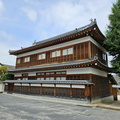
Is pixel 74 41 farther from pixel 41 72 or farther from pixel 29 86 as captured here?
pixel 29 86

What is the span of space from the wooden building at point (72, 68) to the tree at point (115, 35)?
1.28 m

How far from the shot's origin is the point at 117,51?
11.0 metres

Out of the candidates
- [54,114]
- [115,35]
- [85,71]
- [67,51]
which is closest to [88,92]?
[85,71]

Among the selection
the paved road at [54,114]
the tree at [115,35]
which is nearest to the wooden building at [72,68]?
the tree at [115,35]

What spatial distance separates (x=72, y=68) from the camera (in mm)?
12445

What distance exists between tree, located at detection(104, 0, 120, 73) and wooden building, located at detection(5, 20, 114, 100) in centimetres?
128

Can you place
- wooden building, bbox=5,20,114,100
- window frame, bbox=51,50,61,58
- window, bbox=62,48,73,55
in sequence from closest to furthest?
wooden building, bbox=5,20,114,100 → window, bbox=62,48,73,55 → window frame, bbox=51,50,61,58

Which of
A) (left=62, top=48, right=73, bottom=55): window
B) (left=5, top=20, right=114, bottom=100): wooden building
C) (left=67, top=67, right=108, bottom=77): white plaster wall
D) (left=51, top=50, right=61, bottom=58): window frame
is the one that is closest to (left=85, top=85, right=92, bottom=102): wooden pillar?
(left=5, top=20, right=114, bottom=100): wooden building

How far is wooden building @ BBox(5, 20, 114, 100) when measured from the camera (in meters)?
11.0

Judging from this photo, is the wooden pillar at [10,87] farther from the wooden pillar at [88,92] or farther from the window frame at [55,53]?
the wooden pillar at [88,92]

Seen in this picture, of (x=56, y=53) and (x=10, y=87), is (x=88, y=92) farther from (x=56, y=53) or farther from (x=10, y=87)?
(x=10, y=87)

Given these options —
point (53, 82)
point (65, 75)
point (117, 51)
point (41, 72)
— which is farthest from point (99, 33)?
point (41, 72)

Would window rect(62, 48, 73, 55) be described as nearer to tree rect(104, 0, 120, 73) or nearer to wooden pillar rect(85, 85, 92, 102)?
tree rect(104, 0, 120, 73)

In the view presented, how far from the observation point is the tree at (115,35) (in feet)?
34.7
